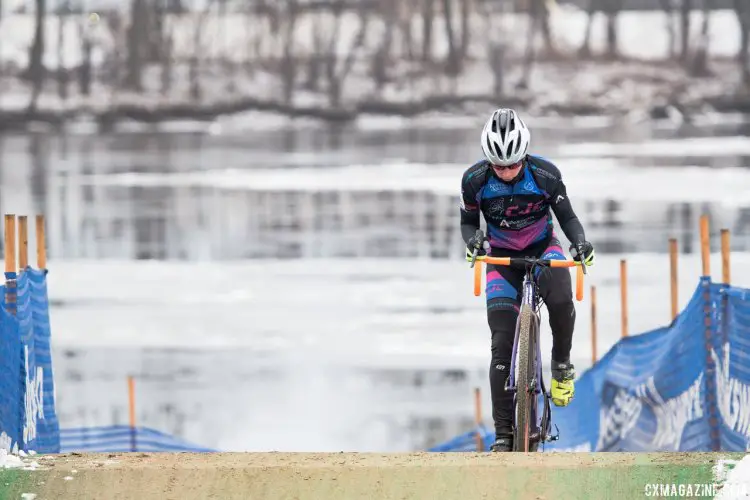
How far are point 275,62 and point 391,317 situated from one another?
2148 inches

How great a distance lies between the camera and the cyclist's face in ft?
20.7

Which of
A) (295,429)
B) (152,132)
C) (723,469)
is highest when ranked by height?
(152,132)

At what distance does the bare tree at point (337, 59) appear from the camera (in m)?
70.2

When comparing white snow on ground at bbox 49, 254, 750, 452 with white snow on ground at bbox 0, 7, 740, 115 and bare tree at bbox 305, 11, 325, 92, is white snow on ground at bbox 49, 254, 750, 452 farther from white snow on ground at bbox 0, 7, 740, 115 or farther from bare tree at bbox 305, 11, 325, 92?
bare tree at bbox 305, 11, 325, 92

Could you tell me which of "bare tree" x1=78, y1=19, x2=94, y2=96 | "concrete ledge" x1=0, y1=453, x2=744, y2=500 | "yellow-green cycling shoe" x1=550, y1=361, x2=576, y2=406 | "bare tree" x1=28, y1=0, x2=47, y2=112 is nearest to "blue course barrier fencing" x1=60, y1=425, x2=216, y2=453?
"yellow-green cycling shoe" x1=550, y1=361, x2=576, y2=406

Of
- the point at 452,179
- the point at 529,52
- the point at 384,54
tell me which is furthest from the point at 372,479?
the point at 529,52

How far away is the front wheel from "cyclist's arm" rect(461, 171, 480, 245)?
0.45 m

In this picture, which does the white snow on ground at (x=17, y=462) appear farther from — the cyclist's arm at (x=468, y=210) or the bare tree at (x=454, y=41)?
the bare tree at (x=454, y=41)

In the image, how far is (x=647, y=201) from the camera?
30.9 metres

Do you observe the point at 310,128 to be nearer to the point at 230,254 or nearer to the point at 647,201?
the point at 647,201

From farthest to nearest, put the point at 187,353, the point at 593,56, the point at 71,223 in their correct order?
1. the point at 593,56
2. the point at 71,223
3. the point at 187,353

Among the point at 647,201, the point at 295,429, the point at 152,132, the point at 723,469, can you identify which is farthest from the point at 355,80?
the point at 723,469

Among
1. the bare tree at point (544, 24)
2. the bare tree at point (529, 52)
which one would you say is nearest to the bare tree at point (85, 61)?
the bare tree at point (529, 52)

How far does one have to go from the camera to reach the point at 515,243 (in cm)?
663
